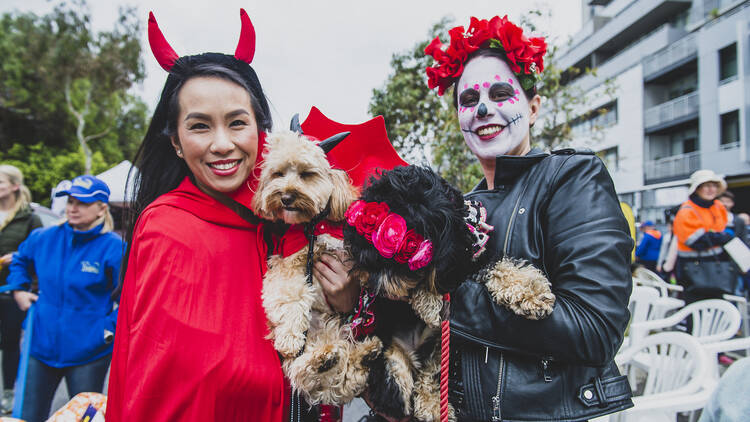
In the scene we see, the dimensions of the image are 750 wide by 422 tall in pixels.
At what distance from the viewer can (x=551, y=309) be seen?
1.35 meters

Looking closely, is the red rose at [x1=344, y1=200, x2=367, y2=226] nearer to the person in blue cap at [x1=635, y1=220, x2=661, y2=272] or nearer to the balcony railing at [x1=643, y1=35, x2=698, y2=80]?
the person in blue cap at [x1=635, y1=220, x2=661, y2=272]

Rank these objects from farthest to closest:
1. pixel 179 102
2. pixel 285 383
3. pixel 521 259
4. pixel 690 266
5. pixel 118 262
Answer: pixel 690 266, pixel 118 262, pixel 179 102, pixel 285 383, pixel 521 259

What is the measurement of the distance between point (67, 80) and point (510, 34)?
30.4m

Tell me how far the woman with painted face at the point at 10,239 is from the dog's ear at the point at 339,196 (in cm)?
431

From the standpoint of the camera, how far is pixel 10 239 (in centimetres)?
417

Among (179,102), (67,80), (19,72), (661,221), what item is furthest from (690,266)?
(19,72)

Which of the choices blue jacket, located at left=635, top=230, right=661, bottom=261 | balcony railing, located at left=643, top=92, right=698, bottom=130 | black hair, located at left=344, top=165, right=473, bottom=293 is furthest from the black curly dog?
balcony railing, located at left=643, top=92, right=698, bottom=130

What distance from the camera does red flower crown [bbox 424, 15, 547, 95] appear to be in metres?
1.81

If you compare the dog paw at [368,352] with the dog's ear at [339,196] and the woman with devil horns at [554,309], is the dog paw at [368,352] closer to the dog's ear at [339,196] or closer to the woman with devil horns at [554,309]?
the woman with devil horns at [554,309]

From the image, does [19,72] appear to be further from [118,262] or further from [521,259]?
[521,259]

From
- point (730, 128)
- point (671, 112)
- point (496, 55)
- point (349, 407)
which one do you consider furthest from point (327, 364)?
point (671, 112)

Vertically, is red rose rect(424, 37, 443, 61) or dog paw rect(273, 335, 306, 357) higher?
red rose rect(424, 37, 443, 61)

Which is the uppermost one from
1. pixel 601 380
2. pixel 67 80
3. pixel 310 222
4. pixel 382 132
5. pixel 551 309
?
pixel 67 80

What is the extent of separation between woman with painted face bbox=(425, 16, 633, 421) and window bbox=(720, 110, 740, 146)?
78.8 ft
